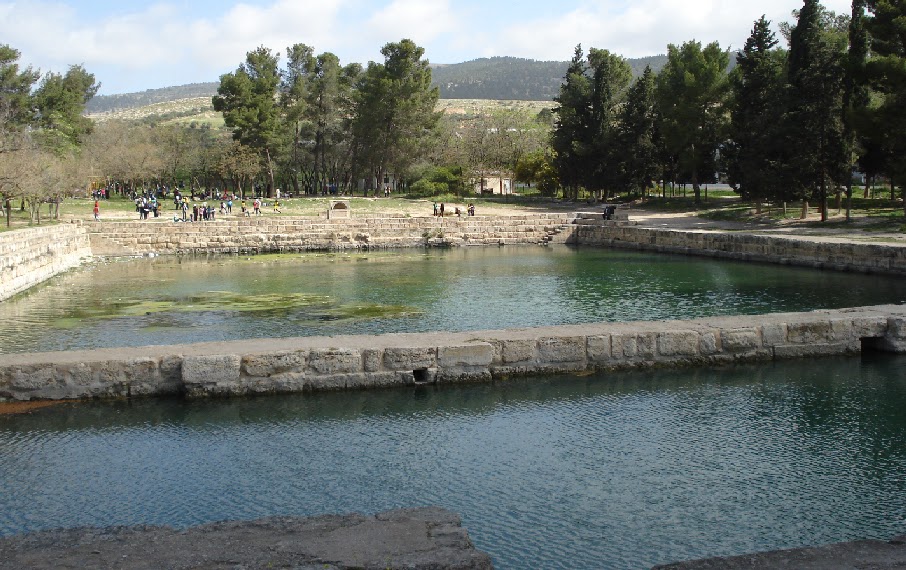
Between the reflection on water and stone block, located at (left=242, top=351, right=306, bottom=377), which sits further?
stone block, located at (left=242, top=351, right=306, bottom=377)

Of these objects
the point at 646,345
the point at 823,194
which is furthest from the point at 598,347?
the point at 823,194

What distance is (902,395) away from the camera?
11453 mm

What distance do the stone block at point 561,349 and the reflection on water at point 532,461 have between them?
0.41 meters

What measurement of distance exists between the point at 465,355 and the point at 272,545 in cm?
627

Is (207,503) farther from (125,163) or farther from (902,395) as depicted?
(125,163)

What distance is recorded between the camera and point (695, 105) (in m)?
49.7

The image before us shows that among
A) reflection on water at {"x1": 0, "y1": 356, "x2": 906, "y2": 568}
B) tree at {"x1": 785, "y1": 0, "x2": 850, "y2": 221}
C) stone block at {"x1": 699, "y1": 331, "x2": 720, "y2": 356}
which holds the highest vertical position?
tree at {"x1": 785, "y1": 0, "x2": 850, "y2": 221}

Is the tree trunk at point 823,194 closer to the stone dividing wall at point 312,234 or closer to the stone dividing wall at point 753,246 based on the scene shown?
the stone dividing wall at point 753,246

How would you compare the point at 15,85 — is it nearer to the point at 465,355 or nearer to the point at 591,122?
the point at 591,122

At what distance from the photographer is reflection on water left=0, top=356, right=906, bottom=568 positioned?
7.29 metres

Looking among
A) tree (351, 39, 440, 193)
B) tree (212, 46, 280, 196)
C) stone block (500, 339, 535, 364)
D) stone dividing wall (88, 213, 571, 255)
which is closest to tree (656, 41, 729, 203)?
stone dividing wall (88, 213, 571, 255)

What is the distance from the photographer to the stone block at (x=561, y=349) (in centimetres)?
1225

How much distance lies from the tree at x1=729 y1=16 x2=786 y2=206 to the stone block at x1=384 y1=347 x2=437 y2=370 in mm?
29514

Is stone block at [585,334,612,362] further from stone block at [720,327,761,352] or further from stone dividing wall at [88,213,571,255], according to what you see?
stone dividing wall at [88,213,571,255]
